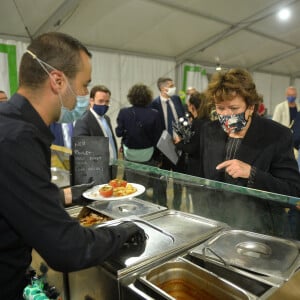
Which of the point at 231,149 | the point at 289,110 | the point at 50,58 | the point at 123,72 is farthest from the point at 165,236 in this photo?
the point at 123,72

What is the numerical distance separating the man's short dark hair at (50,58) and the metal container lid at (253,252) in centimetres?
80

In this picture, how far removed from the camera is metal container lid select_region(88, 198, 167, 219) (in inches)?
57.2

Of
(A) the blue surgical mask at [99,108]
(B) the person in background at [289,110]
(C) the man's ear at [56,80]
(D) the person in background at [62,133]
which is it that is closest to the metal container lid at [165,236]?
(C) the man's ear at [56,80]

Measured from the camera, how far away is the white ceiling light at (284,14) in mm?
5023

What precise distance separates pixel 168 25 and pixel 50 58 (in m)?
4.62

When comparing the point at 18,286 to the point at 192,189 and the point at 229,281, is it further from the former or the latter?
the point at 192,189

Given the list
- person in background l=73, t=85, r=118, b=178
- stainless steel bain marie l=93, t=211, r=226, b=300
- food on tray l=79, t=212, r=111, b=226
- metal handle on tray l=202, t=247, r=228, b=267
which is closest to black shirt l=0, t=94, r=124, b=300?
stainless steel bain marie l=93, t=211, r=226, b=300

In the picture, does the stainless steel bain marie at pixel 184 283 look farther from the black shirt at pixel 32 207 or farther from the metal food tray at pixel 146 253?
the black shirt at pixel 32 207

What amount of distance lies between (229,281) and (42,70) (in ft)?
3.01

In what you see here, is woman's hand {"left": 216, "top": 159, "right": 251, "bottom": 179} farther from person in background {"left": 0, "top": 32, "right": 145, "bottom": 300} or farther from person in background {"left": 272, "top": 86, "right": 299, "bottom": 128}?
person in background {"left": 272, "top": 86, "right": 299, "bottom": 128}

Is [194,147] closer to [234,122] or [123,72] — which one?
[234,122]

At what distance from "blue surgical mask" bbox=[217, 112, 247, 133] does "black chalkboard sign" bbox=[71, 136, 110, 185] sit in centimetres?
74

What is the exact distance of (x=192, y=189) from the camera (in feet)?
4.87

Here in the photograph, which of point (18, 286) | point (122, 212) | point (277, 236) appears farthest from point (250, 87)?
point (18, 286)
